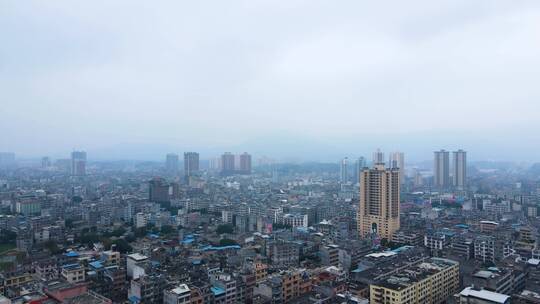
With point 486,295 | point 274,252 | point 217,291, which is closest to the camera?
point 486,295

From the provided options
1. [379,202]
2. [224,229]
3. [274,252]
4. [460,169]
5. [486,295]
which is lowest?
[224,229]

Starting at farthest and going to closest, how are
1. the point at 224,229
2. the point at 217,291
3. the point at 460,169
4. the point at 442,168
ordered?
the point at 442,168, the point at 460,169, the point at 224,229, the point at 217,291

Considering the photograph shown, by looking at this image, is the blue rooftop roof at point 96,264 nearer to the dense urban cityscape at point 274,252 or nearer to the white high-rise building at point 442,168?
the dense urban cityscape at point 274,252

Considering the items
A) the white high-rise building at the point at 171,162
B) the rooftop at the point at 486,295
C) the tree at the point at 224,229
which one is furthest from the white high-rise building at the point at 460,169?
the white high-rise building at the point at 171,162

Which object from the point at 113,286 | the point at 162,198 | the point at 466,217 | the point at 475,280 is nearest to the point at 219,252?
the point at 113,286

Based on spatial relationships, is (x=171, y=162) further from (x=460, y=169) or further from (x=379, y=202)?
(x=379, y=202)

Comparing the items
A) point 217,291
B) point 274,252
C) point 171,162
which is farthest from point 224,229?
point 171,162

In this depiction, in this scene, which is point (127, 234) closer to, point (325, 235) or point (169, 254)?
point (169, 254)
